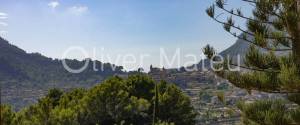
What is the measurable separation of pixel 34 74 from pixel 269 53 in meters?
144

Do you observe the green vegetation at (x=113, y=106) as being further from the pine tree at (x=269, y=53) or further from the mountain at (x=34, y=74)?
the mountain at (x=34, y=74)

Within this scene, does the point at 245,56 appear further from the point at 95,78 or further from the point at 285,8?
the point at 95,78

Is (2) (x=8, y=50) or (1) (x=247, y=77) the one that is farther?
(2) (x=8, y=50)

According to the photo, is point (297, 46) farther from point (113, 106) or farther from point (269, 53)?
point (113, 106)

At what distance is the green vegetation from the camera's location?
967 inches

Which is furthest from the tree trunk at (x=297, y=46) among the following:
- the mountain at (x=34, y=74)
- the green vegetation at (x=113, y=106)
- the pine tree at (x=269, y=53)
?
the mountain at (x=34, y=74)

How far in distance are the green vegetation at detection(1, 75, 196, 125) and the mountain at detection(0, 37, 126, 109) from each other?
9401cm

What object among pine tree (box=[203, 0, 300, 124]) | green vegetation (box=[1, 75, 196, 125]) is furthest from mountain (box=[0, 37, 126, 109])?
pine tree (box=[203, 0, 300, 124])

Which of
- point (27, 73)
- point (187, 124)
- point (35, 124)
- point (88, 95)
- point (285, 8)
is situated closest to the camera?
point (285, 8)

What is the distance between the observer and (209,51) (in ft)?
29.9

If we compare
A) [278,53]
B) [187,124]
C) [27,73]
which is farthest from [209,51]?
[27,73]

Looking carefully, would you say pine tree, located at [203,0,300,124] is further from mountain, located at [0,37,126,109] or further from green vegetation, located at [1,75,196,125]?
mountain, located at [0,37,126,109]

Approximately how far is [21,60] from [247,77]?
511 ft

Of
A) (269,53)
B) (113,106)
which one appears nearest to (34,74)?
(113,106)
